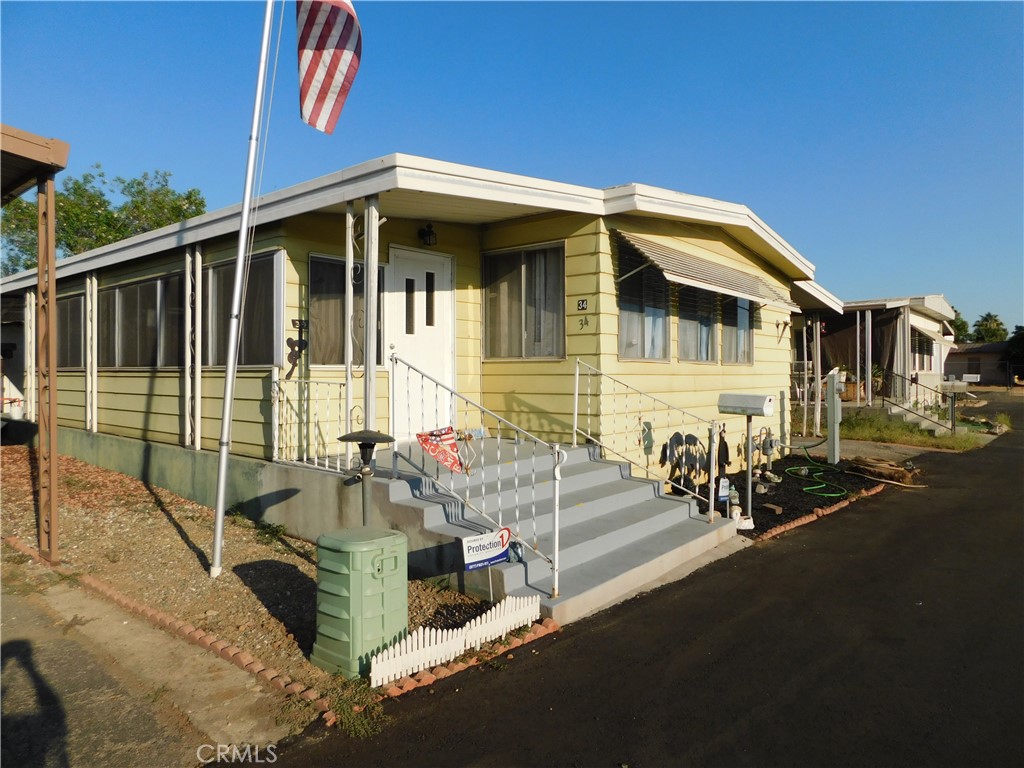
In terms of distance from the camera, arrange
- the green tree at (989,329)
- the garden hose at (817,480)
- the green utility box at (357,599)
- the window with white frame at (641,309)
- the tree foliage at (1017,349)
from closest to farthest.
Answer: the green utility box at (357,599)
the window with white frame at (641,309)
the garden hose at (817,480)
the tree foliage at (1017,349)
the green tree at (989,329)

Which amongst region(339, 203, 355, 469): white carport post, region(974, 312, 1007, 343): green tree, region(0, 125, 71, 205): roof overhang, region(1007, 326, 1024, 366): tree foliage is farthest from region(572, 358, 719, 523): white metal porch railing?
region(974, 312, 1007, 343): green tree

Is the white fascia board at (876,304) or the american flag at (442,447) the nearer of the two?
the american flag at (442,447)

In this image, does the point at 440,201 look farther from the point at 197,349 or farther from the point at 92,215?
the point at 92,215

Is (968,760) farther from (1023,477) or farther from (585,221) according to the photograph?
(1023,477)

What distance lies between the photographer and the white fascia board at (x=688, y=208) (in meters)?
7.36

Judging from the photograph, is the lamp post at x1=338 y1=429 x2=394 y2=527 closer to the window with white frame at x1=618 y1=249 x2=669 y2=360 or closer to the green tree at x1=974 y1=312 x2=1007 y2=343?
the window with white frame at x1=618 y1=249 x2=669 y2=360

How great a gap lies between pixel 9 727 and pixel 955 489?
11.2 metres

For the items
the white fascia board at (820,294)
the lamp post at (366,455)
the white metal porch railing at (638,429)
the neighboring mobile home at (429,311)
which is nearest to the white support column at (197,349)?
the neighboring mobile home at (429,311)

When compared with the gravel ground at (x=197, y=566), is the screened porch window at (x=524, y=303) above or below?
above

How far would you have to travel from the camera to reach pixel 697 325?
31.7 ft

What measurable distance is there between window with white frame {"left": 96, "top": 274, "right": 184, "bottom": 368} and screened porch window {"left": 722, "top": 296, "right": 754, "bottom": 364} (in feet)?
24.9

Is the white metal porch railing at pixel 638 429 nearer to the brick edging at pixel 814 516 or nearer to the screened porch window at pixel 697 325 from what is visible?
the brick edging at pixel 814 516

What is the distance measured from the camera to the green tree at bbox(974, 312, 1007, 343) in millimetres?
67000

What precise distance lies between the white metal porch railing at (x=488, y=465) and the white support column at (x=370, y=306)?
25cm
